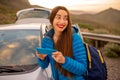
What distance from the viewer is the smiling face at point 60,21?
3.17 metres

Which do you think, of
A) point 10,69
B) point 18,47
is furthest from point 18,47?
point 10,69

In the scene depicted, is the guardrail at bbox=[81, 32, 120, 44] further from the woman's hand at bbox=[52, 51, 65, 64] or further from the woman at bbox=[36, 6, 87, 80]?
the woman's hand at bbox=[52, 51, 65, 64]

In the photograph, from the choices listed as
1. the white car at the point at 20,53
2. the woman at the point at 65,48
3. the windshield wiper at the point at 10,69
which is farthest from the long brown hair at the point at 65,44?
the windshield wiper at the point at 10,69

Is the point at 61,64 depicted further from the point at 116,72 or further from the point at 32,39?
the point at 116,72

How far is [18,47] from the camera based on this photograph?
4676 millimetres

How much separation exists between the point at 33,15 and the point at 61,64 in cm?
674

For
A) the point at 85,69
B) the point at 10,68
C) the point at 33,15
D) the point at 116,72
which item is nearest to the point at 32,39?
the point at 10,68

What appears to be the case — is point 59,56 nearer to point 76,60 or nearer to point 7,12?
point 76,60

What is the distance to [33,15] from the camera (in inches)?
378

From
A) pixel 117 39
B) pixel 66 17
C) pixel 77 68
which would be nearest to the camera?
pixel 77 68

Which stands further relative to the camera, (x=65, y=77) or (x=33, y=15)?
(x=33, y=15)

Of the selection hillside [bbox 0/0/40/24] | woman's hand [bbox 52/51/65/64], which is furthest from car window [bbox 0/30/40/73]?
hillside [bbox 0/0/40/24]

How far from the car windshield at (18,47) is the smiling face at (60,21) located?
122 centimetres

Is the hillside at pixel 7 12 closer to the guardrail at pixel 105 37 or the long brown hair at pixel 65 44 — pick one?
the guardrail at pixel 105 37
